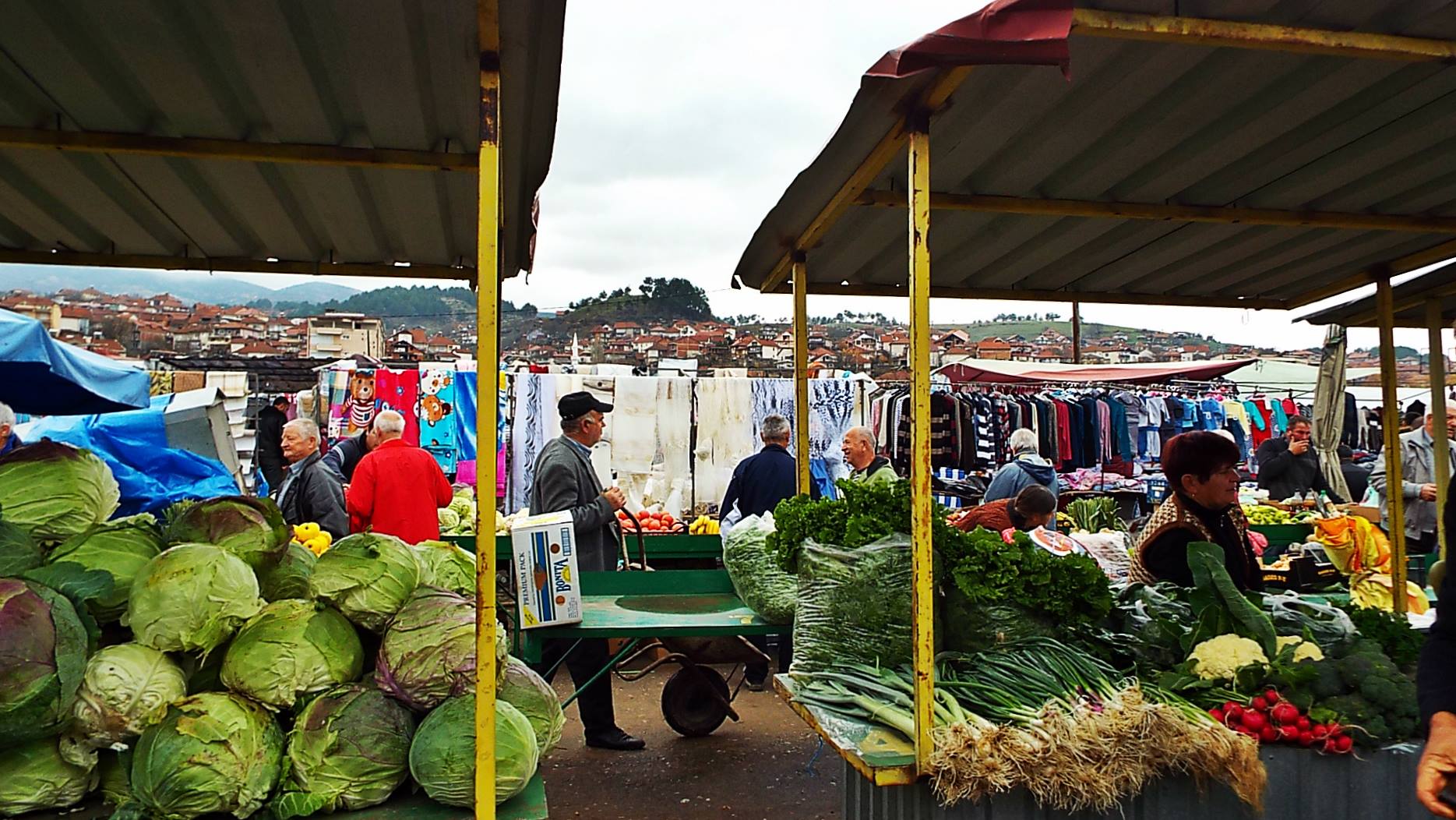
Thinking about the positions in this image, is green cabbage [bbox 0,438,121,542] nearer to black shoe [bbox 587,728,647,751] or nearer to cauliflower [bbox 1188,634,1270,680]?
black shoe [bbox 587,728,647,751]

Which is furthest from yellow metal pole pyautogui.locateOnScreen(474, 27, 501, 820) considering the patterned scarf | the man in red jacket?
the man in red jacket

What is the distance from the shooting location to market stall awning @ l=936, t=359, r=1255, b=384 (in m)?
12.9

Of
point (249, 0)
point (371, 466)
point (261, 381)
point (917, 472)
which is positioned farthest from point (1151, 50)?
point (261, 381)

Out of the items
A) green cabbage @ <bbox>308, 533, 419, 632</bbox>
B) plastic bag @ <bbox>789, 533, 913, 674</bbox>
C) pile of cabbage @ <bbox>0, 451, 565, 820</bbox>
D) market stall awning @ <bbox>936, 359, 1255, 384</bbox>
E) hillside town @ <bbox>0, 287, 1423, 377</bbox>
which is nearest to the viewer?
pile of cabbage @ <bbox>0, 451, 565, 820</bbox>

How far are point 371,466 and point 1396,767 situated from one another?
20.8ft

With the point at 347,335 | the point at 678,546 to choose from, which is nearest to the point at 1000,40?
the point at 678,546

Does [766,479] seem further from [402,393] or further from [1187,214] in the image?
[402,393]

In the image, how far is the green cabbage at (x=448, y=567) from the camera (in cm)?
364

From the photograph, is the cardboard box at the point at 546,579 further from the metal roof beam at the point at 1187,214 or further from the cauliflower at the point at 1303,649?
the cauliflower at the point at 1303,649

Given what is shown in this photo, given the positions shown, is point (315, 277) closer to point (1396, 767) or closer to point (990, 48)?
point (990, 48)

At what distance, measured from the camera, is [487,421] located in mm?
2611

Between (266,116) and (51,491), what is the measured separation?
1.54 m

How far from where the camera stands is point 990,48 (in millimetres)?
2379

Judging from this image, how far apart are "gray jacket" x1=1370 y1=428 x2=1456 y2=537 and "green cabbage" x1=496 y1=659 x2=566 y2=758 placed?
25.6 ft
